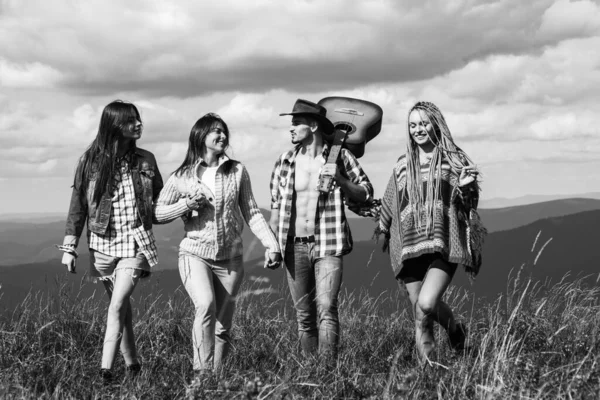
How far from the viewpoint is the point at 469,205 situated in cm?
531

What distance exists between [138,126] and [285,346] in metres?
2.23

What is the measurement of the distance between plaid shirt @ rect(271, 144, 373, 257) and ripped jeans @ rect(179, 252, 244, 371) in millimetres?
469

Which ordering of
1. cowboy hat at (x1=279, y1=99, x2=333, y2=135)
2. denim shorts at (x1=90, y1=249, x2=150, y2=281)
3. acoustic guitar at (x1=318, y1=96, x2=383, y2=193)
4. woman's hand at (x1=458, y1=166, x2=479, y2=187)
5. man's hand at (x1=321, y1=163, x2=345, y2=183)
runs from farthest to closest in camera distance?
acoustic guitar at (x1=318, y1=96, x2=383, y2=193), cowboy hat at (x1=279, y1=99, x2=333, y2=135), man's hand at (x1=321, y1=163, x2=345, y2=183), denim shorts at (x1=90, y1=249, x2=150, y2=281), woman's hand at (x1=458, y1=166, x2=479, y2=187)

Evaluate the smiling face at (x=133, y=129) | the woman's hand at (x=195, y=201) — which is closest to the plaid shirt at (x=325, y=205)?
the woman's hand at (x=195, y=201)

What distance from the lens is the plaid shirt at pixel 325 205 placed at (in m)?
5.46

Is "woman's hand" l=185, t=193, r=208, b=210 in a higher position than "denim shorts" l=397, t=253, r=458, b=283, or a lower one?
higher

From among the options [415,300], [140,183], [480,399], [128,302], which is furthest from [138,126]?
[480,399]

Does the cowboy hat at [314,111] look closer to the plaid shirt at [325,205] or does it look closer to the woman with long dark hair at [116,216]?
the plaid shirt at [325,205]

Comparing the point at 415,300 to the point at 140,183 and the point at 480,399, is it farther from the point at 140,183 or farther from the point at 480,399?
the point at 140,183

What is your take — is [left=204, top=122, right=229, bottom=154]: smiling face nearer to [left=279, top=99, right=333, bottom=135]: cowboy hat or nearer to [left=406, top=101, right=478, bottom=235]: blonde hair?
[left=279, top=99, right=333, bottom=135]: cowboy hat

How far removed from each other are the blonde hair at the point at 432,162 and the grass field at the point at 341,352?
0.94 metres

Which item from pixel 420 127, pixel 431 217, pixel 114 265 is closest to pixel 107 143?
pixel 114 265

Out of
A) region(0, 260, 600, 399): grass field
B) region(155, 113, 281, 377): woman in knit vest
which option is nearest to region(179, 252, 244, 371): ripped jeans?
region(155, 113, 281, 377): woman in knit vest

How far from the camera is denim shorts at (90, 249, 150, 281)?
5.21 metres
